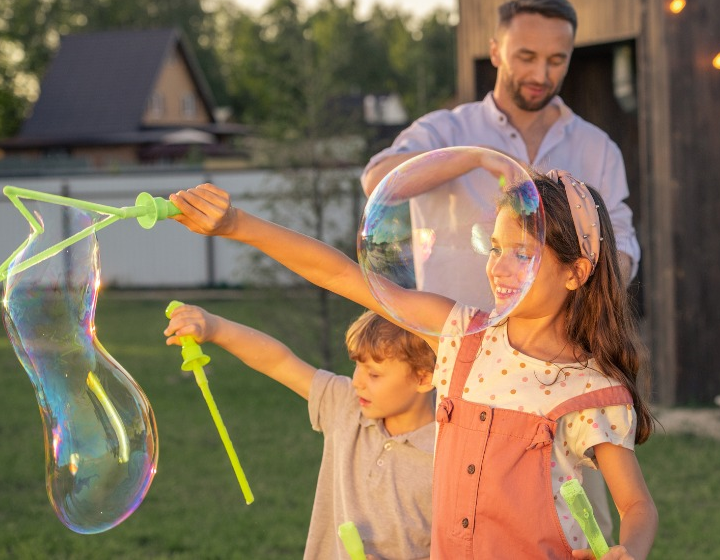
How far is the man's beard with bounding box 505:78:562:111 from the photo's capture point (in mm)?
3381

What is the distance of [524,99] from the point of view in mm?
3391

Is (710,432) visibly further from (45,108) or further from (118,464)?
(45,108)

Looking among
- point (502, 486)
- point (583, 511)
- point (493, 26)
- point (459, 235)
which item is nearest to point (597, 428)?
point (502, 486)

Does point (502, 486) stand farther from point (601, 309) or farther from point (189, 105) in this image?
point (189, 105)

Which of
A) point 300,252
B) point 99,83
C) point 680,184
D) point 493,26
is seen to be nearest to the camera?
point 300,252

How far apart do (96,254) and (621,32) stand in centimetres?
584

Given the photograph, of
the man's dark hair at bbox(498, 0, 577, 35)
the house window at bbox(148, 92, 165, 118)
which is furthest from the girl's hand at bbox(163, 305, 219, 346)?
the house window at bbox(148, 92, 165, 118)

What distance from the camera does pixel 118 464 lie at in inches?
103

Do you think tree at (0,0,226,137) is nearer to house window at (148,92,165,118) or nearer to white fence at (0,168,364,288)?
house window at (148,92,165,118)

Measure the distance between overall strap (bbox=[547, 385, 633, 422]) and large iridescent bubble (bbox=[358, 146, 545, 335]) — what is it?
22 cm

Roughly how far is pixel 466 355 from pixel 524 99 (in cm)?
119

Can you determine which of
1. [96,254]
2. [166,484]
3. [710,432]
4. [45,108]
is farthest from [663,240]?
[45,108]

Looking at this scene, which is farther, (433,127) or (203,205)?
(433,127)

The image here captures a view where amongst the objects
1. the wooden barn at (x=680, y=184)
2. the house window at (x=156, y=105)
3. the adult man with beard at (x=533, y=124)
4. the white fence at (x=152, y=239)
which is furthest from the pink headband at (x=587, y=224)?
the house window at (x=156, y=105)
